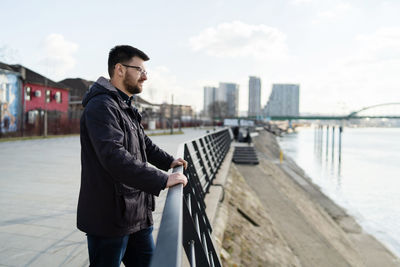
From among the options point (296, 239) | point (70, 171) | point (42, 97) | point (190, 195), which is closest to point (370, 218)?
point (296, 239)

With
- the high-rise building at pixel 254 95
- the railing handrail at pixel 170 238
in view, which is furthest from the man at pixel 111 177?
the high-rise building at pixel 254 95

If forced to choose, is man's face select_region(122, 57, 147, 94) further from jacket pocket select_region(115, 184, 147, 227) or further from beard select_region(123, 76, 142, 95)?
jacket pocket select_region(115, 184, 147, 227)

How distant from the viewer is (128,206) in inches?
71.6

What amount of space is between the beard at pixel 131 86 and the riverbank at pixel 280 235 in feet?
11.0

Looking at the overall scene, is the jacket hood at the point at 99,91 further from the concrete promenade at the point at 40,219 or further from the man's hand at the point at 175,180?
the concrete promenade at the point at 40,219

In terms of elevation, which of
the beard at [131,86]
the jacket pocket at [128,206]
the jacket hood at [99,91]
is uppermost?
the beard at [131,86]

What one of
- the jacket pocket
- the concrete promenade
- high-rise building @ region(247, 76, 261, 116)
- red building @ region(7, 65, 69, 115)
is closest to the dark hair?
the jacket pocket

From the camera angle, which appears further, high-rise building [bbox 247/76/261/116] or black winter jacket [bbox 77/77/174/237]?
high-rise building [bbox 247/76/261/116]

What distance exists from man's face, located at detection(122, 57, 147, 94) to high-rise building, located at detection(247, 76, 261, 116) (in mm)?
183301

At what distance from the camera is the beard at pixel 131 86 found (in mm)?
2073

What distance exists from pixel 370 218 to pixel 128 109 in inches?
689

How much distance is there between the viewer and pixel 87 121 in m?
1.75

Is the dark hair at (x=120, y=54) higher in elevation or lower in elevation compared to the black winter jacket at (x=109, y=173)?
higher

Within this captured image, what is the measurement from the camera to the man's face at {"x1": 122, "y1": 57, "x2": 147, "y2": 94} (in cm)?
207
